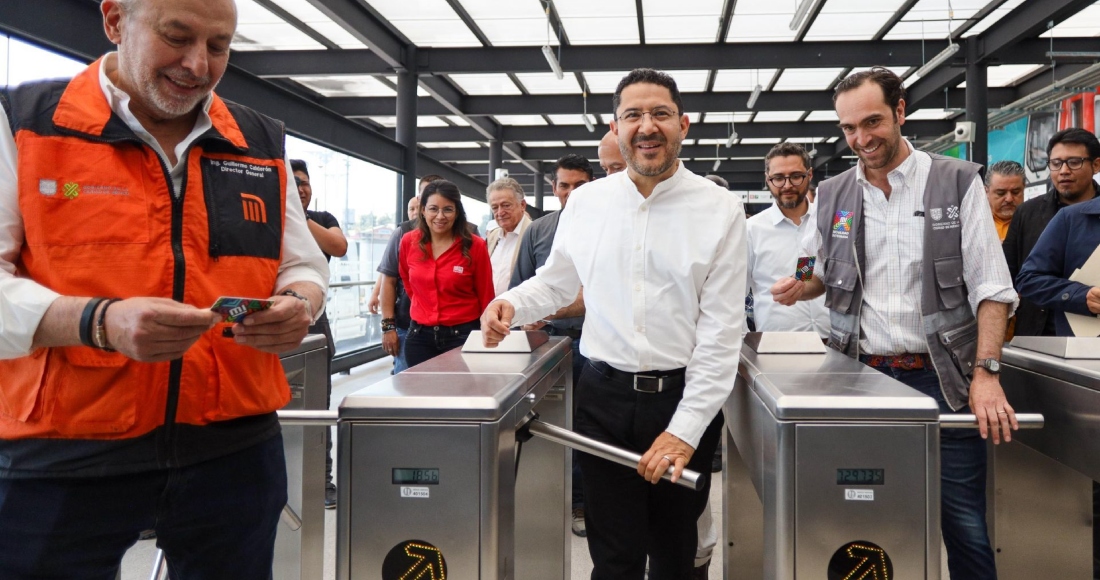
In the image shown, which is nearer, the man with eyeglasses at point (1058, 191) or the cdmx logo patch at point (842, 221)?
the cdmx logo patch at point (842, 221)

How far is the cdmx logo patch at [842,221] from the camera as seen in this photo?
1979 mm

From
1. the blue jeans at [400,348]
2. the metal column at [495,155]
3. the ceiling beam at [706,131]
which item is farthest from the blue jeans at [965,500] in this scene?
the ceiling beam at [706,131]

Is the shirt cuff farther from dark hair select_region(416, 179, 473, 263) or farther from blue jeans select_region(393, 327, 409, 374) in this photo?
blue jeans select_region(393, 327, 409, 374)

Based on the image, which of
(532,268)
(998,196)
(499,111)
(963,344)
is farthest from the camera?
(499,111)

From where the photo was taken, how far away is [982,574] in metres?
1.82

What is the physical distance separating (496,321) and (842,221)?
99 cm

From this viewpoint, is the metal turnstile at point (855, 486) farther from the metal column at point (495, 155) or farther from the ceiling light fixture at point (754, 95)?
the metal column at point (495, 155)

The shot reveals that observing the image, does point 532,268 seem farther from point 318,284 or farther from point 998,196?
point 998,196

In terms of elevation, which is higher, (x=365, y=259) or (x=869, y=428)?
(x=365, y=259)

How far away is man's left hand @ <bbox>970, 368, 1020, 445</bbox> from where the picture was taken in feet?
5.24

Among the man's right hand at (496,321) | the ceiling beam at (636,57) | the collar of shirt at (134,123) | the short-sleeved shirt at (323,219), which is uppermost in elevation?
the ceiling beam at (636,57)

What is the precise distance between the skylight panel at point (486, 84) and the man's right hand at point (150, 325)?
828 centimetres

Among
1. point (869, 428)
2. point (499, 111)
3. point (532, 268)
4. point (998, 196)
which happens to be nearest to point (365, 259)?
point (499, 111)

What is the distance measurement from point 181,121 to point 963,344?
1741 millimetres
